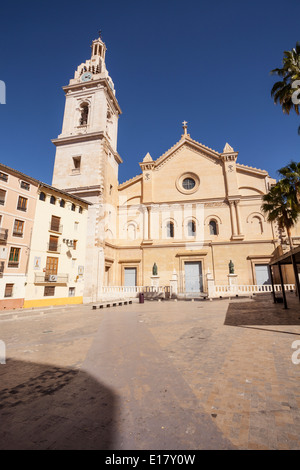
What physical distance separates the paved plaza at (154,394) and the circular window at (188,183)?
890 inches

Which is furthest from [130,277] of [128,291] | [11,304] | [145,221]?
[11,304]

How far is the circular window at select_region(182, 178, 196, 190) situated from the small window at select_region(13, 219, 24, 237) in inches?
744

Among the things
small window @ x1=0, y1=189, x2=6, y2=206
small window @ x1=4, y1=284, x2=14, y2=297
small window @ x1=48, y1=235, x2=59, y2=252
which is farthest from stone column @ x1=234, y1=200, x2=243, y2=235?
small window @ x1=0, y1=189, x2=6, y2=206

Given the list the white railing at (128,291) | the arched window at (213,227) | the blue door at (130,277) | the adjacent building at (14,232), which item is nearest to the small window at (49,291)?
the adjacent building at (14,232)

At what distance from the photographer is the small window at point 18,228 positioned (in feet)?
59.3

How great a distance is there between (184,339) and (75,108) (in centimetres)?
3197

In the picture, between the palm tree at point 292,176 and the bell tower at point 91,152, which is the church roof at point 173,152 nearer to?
the bell tower at point 91,152

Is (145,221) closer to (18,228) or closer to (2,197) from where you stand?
(18,228)

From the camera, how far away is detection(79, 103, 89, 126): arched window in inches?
1165

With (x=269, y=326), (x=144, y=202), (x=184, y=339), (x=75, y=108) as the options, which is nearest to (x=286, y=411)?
(x=184, y=339)

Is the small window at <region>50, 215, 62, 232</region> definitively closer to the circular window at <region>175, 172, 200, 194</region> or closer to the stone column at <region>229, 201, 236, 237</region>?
the circular window at <region>175, 172, 200, 194</region>

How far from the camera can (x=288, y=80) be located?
13.0 meters

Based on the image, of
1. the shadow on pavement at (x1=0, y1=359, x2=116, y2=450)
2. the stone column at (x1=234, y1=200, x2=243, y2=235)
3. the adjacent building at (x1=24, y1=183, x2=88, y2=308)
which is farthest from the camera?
the stone column at (x1=234, y1=200, x2=243, y2=235)

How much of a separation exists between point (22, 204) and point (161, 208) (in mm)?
15242
